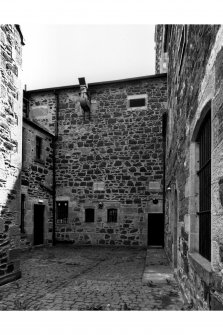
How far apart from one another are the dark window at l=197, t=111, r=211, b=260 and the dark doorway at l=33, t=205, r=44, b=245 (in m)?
8.99

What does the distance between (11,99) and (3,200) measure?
2249mm

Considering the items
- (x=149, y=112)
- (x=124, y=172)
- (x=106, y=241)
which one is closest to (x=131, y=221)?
(x=106, y=241)

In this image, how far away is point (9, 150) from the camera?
19.3 feet

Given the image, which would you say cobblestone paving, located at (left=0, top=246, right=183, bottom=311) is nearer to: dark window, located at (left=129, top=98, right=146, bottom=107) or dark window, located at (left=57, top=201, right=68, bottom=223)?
dark window, located at (left=57, top=201, right=68, bottom=223)

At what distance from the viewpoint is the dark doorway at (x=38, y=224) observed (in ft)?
36.9

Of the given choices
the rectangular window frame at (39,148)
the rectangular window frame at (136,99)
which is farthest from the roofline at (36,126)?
the rectangular window frame at (136,99)

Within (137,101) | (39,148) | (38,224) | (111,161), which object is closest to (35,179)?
(39,148)

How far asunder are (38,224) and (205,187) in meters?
9.55

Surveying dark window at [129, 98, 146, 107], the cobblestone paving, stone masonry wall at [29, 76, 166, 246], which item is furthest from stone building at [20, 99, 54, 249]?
dark window at [129, 98, 146, 107]

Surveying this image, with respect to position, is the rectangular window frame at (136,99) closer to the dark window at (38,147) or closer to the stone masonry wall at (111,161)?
the stone masonry wall at (111,161)

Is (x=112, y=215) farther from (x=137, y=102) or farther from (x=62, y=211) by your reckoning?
(x=137, y=102)

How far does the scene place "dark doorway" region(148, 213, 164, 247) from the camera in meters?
11.1

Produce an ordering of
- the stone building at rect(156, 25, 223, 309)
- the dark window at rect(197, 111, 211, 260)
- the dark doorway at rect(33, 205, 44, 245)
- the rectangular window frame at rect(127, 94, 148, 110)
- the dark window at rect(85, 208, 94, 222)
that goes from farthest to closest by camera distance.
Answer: the dark window at rect(85, 208, 94, 222) < the rectangular window frame at rect(127, 94, 148, 110) < the dark doorway at rect(33, 205, 44, 245) < the dark window at rect(197, 111, 211, 260) < the stone building at rect(156, 25, 223, 309)

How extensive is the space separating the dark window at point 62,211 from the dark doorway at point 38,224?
A: 807 mm
